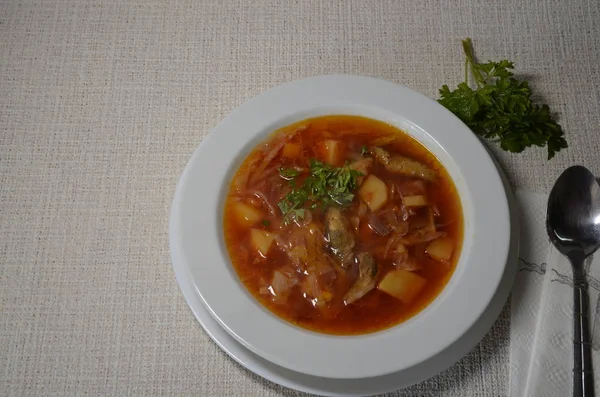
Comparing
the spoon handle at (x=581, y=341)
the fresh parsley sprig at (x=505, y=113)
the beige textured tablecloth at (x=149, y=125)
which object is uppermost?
the fresh parsley sprig at (x=505, y=113)

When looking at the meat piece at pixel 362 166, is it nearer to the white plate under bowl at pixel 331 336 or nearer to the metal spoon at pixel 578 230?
the white plate under bowl at pixel 331 336

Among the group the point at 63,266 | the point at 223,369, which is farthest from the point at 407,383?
the point at 63,266

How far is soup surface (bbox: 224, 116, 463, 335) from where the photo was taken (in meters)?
2.35

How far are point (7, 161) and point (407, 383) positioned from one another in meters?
2.23

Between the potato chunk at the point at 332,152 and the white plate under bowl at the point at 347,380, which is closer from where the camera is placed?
the white plate under bowl at the point at 347,380

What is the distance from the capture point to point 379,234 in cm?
247

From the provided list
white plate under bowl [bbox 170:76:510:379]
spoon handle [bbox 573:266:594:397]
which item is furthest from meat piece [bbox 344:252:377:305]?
spoon handle [bbox 573:266:594:397]

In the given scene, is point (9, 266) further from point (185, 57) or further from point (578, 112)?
point (578, 112)

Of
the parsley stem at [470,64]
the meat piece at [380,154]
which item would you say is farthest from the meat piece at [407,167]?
the parsley stem at [470,64]

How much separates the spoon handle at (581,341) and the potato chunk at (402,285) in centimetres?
67

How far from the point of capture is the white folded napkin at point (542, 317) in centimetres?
240

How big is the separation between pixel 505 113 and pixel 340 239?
43.1 inches

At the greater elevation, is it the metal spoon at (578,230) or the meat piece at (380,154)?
the metal spoon at (578,230)

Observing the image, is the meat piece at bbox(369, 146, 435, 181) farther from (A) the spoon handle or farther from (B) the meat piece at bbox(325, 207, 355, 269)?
(A) the spoon handle
